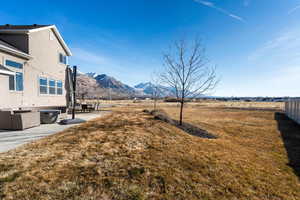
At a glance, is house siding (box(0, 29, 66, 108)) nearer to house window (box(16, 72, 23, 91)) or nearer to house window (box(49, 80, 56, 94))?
house window (box(16, 72, 23, 91))

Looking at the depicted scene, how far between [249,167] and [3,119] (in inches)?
387

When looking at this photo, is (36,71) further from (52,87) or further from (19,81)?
(52,87)

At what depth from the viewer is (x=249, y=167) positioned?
12.6ft

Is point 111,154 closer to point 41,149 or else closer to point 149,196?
point 149,196

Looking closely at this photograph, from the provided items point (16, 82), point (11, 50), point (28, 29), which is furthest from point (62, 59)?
point (16, 82)

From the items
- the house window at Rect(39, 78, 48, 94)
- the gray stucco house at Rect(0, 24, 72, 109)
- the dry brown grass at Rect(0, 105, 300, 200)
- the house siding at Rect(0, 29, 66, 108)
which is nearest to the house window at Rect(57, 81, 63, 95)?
the gray stucco house at Rect(0, 24, 72, 109)

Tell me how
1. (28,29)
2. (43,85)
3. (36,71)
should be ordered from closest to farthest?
(28,29) < (36,71) < (43,85)

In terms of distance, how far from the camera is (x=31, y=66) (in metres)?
9.77

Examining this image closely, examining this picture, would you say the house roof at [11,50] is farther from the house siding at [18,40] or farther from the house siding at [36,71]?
the house siding at [18,40]

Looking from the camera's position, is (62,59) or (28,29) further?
(62,59)

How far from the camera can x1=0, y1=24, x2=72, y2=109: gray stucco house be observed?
802cm

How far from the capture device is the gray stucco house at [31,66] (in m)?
8.02

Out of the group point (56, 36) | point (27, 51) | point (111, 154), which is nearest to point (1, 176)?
point (111, 154)

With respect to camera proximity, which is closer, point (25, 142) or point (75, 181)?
point (75, 181)
